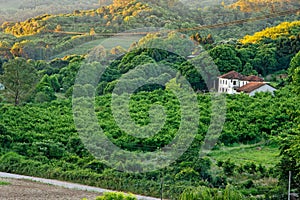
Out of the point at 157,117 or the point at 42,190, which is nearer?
the point at 42,190

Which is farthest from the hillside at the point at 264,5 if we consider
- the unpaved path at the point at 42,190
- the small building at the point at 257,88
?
the unpaved path at the point at 42,190

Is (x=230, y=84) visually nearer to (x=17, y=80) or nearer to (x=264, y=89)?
(x=264, y=89)

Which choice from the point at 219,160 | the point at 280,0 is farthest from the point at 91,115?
the point at 280,0

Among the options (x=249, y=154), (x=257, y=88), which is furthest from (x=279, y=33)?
(x=249, y=154)

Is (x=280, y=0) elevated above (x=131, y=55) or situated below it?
above

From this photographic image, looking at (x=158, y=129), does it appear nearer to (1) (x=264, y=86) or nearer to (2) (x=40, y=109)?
(2) (x=40, y=109)

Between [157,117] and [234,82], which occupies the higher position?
[234,82]

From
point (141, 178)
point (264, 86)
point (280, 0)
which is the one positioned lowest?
point (141, 178)
